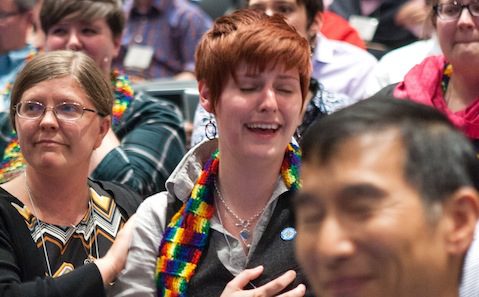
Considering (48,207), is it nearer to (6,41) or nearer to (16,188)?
(16,188)

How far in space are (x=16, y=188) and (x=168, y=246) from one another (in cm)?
60

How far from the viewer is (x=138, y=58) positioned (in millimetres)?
5164

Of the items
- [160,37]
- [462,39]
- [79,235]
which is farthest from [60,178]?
[160,37]

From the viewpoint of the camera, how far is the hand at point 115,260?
2408 millimetres

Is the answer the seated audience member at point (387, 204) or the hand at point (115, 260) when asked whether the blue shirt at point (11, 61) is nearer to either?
the hand at point (115, 260)

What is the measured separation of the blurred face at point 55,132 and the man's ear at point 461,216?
58.7 inches

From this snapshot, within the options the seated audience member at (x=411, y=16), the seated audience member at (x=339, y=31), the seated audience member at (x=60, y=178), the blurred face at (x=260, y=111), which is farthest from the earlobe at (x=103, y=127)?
the seated audience member at (x=411, y=16)

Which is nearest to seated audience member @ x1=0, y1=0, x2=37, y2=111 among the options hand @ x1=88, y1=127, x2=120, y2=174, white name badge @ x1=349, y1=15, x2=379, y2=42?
hand @ x1=88, y1=127, x2=120, y2=174

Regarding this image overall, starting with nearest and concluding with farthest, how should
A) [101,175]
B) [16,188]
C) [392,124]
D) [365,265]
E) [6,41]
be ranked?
[365,265], [392,124], [16,188], [101,175], [6,41]

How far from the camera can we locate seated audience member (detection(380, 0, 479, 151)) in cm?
291

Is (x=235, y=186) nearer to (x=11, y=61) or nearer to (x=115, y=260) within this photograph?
(x=115, y=260)

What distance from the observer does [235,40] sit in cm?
239

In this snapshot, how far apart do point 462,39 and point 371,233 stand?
165 centimetres

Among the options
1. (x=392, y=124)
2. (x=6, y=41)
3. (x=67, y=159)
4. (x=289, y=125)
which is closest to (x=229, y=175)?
(x=289, y=125)
